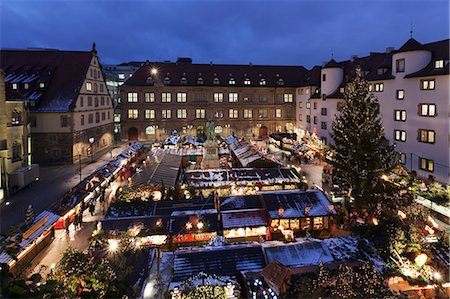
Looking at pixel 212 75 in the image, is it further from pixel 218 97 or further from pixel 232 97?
pixel 232 97

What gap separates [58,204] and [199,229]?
931cm

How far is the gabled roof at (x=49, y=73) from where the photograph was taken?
1618 inches

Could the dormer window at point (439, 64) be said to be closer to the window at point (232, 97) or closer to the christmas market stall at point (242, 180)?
the christmas market stall at point (242, 180)

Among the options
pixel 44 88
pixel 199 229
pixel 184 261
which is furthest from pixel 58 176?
pixel 184 261

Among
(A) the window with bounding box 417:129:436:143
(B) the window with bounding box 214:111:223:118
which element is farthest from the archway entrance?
(A) the window with bounding box 417:129:436:143

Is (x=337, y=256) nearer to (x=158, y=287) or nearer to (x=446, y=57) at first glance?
(x=158, y=287)

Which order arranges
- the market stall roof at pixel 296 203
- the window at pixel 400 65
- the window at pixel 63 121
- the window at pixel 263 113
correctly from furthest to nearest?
the window at pixel 263 113 < the window at pixel 63 121 < the window at pixel 400 65 < the market stall roof at pixel 296 203

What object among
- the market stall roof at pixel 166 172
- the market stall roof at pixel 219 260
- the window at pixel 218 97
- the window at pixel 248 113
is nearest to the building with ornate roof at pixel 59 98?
the market stall roof at pixel 166 172

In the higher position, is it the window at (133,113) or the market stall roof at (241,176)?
the window at (133,113)

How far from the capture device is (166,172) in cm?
2705

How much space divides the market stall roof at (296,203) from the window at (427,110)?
15.9 meters

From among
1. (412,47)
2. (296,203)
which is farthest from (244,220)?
(412,47)

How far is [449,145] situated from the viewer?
2680 cm

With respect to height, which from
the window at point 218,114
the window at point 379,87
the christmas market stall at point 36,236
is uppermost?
the window at point 379,87
